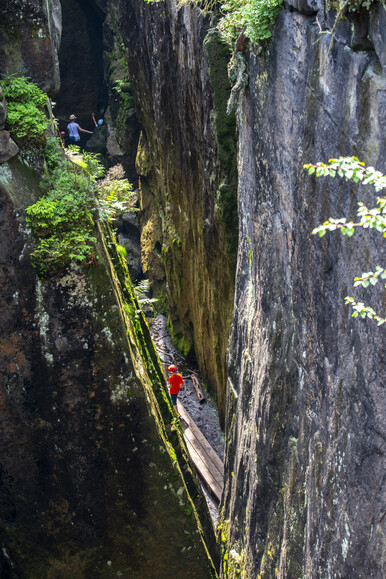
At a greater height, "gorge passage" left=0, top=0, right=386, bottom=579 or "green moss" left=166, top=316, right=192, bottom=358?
"gorge passage" left=0, top=0, right=386, bottom=579

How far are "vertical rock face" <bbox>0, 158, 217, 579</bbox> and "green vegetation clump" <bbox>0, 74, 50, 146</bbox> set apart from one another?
1.43 feet

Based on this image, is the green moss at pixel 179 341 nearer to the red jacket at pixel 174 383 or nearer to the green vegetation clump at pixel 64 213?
the red jacket at pixel 174 383

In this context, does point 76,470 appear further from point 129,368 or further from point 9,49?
point 9,49

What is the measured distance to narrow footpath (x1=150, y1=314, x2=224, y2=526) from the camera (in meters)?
10.4

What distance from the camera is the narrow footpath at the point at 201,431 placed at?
10.4m

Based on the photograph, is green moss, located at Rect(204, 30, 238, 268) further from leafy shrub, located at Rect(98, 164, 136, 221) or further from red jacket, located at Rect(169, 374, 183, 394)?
red jacket, located at Rect(169, 374, 183, 394)

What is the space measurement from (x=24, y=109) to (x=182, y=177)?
7.14 metres

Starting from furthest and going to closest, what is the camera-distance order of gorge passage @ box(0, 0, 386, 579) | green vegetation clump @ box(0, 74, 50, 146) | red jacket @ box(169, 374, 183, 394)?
1. red jacket @ box(169, 374, 183, 394)
2. green vegetation clump @ box(0, 74, 50, 146)
3. gorge passage @ box(0, 0, 386, 579)

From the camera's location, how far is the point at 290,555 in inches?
197

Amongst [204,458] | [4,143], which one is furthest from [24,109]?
[204,458]

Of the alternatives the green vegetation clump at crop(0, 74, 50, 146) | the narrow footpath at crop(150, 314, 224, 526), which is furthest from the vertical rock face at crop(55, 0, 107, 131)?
the green vegetation clump at crop(0, 74, 50, 146)

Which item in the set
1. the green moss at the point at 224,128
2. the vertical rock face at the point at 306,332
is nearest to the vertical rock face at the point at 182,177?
the green moss at the point at 224,128

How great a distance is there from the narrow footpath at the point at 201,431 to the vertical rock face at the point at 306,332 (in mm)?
3075

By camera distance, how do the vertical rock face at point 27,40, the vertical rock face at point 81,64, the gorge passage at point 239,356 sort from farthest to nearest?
the vertical rock face at point 81,64
the vertical rock face at point 27,40
the gorge passage at point 239,356
